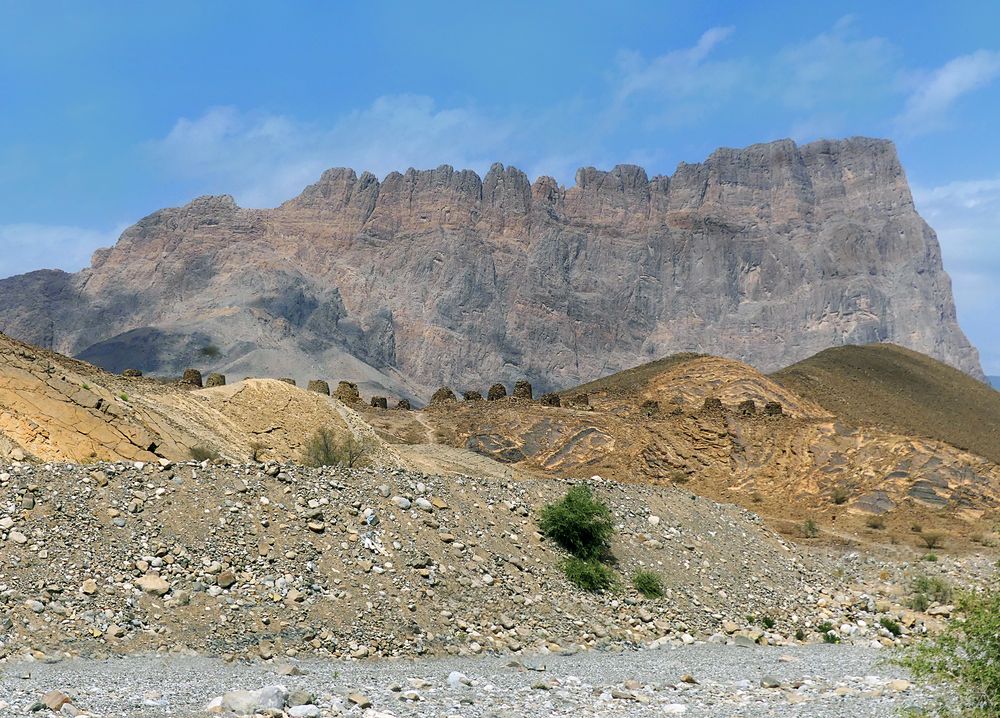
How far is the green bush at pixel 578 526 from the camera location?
64.2 feet

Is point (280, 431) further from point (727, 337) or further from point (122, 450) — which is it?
point (727, 337)

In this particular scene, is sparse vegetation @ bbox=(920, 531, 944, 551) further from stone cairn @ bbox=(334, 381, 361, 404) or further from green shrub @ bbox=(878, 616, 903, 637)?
stone cairn @ bbox=(334, 381, 361, 404)

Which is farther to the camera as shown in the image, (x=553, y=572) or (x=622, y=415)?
(x=622, y=415)

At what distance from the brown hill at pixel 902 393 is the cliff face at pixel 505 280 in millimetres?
93434

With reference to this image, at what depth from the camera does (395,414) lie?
193 feet

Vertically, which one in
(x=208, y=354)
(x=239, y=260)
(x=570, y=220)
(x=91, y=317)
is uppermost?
(x=570, y=220)

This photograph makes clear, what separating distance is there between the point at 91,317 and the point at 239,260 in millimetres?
25999

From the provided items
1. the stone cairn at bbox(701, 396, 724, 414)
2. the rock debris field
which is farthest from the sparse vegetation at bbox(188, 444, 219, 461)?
the stone cairn at bbox(701, 396, 724, 414)

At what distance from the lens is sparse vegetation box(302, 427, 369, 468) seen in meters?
24.5

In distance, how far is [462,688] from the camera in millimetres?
13133

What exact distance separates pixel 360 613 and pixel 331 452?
32.8 feet

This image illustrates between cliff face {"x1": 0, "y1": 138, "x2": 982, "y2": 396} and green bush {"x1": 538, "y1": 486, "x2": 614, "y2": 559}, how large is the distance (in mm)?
134112

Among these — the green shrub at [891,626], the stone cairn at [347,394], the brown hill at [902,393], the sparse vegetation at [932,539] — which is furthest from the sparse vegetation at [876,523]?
the stone cairn at [347,394]

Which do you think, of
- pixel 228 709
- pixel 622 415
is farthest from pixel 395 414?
pixel 228 709
